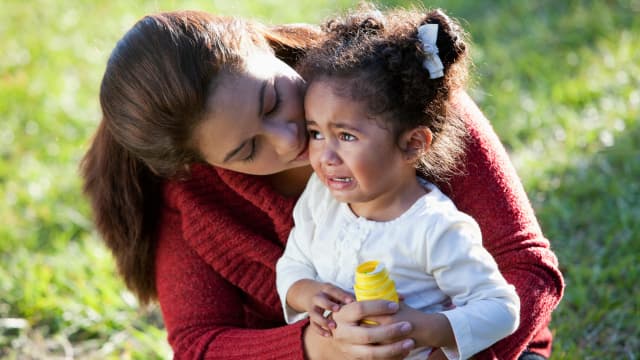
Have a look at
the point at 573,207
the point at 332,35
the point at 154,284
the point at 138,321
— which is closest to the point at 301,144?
the point at 332,35

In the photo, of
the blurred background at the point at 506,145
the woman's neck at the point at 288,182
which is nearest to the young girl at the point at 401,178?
the woman's neck at the point at 288,182

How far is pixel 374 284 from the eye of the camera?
1.66 m

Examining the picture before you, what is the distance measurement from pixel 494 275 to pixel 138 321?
1661 mm

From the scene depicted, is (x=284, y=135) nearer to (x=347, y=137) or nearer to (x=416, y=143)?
(x=347, y=137)

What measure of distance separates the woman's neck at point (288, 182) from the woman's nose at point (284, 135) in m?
0.30

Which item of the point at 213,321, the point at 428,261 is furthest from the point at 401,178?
the point at 213,321

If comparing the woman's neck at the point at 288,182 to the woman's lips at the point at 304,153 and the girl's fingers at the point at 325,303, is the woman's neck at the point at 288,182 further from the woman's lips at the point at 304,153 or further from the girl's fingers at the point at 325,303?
the girl's fingers at the point at 325,303

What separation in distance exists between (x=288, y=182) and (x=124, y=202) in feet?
1.52

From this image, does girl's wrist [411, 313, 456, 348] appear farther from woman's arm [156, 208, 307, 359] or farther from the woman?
woman's arm [156, 208, 307, 359]

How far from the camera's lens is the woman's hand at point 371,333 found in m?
1.69

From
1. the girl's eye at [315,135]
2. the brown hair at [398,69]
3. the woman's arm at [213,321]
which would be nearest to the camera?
the brown hair at [398,69]

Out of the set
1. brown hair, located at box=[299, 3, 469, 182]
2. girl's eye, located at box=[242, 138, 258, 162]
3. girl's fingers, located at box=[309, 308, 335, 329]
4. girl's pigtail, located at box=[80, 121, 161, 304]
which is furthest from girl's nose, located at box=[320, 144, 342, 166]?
girl's pigtail, located at box=[80, 121, 161, 304]

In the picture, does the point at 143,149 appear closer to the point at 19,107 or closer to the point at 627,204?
the point at 627,204

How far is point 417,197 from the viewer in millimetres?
1881
